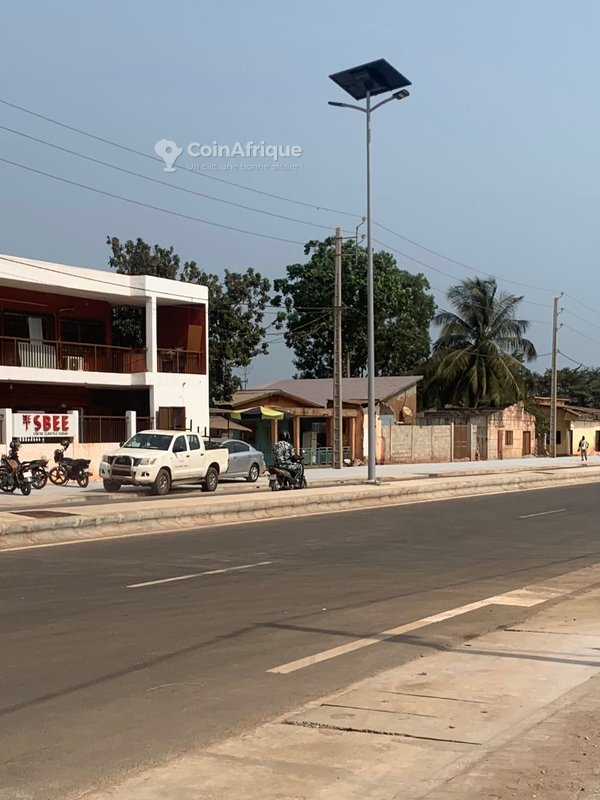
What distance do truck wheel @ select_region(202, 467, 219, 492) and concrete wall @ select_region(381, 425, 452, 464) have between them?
22331 millimetres

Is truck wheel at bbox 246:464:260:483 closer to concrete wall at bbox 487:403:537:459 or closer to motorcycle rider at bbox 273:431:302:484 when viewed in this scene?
motorcycle rider at bbox 273:431:302:484

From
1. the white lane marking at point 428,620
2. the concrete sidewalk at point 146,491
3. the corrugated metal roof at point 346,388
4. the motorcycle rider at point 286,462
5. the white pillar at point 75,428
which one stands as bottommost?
the white lane marking at point 428,620

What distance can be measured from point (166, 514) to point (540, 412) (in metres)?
57.7

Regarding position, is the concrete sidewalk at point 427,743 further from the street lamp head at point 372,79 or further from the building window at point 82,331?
the building window at point 82,331

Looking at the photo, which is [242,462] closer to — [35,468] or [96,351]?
[35,468]

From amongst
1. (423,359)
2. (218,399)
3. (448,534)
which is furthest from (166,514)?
(423,359)

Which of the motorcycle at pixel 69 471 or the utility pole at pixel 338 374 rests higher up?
the utility pole at pixel 338 374

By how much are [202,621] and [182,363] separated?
33.9m

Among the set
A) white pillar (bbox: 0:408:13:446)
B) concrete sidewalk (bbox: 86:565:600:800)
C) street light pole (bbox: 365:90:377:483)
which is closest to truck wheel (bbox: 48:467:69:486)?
white pillar (bbox: 0:408:13:446)

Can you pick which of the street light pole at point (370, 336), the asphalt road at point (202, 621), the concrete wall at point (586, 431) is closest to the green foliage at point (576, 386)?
the concrete wall at point (586, 431)

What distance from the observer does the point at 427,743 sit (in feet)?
19.5

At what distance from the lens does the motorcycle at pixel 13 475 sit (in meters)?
28.8

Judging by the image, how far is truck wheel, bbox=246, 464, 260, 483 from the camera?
36125 millimetres

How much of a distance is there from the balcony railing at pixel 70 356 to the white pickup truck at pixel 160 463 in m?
8.93
